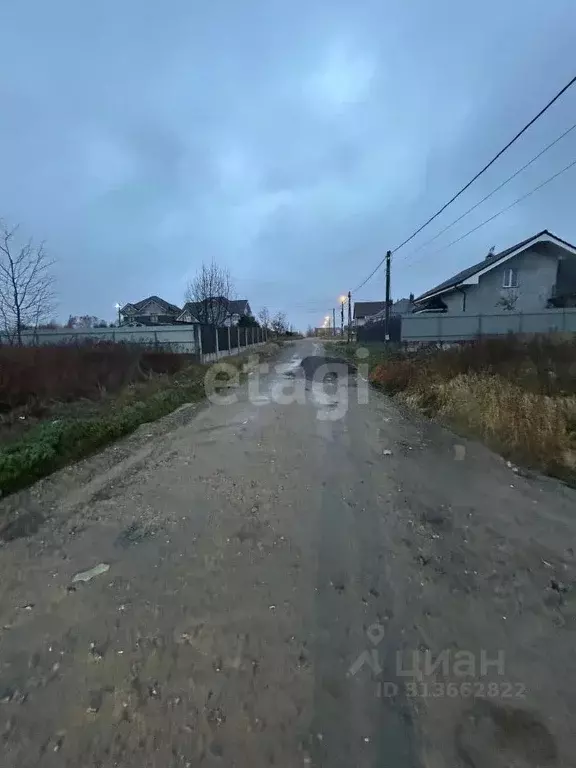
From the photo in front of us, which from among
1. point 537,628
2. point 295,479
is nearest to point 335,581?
point 537,628

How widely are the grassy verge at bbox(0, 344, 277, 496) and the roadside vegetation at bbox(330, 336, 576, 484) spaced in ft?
19.3

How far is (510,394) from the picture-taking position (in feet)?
23.3

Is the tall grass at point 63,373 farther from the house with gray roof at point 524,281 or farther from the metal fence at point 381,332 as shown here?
the house with gray roof at point 524,281

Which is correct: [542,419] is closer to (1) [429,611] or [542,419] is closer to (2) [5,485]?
(1) [429,611]

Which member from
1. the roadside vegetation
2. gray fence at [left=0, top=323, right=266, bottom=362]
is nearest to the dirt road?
the roadside vegetation

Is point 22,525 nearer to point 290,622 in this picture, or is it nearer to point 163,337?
point 290,622

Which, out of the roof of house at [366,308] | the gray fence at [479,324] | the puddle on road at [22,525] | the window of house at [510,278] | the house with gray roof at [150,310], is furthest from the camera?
the roof of house at [366,308]

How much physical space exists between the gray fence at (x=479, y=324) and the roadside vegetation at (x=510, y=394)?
1046 cm

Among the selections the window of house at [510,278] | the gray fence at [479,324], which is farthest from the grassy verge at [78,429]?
the window of house at [510,278]

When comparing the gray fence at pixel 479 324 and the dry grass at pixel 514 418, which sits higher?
the gray fence at pixel 479 324

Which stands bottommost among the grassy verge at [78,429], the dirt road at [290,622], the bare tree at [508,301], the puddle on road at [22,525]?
the dirt road at [290,622]

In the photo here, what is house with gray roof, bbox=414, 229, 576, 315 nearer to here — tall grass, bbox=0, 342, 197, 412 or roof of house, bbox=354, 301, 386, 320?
tall grass, bbox=0, 342, 197, 412

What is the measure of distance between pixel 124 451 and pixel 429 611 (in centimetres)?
510

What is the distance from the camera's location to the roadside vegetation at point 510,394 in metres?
5.64
